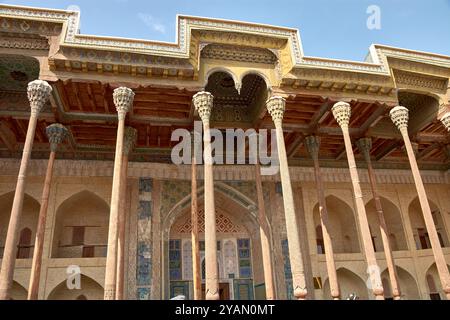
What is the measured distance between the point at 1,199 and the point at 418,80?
486 inches

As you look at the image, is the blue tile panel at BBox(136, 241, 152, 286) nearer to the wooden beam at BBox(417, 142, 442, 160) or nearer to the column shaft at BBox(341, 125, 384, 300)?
the column shaft at BBox(341, 125, 384, 300)

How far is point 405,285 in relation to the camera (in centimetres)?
1309

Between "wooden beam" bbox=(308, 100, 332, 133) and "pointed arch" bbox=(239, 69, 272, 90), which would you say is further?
"wooden beam" bbox=(308, 100, 332, 133)

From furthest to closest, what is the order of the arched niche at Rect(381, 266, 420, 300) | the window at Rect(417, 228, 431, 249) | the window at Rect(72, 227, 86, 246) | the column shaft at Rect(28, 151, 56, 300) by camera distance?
the window at Rect(417, 228, 431, 249) → the arched niche at Rect(381, 266, 420, 300) → the window at Rect(72, 227, 86, 246) → the column shaft at Rect(28, 151, 56, 300)

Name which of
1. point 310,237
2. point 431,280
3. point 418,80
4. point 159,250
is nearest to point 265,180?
point 310,237

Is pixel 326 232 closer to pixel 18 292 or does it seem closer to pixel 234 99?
pixel 234 99

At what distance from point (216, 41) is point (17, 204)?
18.2ft

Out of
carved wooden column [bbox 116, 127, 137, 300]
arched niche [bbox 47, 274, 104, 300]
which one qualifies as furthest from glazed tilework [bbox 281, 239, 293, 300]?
arched niche [bbox 47, 274, 104, 300]

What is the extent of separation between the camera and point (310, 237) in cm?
1230

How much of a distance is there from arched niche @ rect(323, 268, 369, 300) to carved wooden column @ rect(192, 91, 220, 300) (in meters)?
6.42

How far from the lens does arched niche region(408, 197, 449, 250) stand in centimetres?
1412

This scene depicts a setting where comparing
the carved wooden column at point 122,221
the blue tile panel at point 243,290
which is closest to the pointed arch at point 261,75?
the carved wooden column at point 122,221
